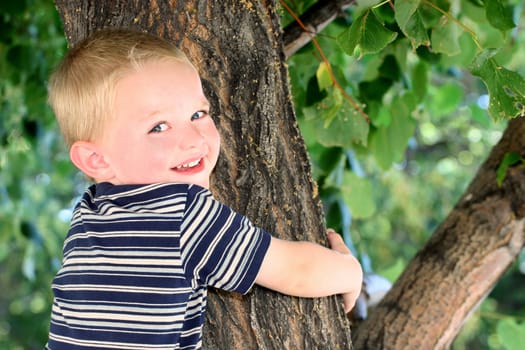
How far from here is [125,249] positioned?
1.08 metres

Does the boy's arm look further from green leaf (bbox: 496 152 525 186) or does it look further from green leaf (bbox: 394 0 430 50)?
green leaf (bbox: 496 152 525 186)

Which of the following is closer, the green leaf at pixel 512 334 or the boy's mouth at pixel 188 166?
the boy's mouth at pixel 188 166

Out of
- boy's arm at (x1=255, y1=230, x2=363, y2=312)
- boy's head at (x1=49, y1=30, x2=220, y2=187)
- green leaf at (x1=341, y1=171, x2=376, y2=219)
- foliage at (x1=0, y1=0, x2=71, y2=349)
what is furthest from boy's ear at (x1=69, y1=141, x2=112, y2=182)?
foliage at (x1=0, y1=0, x2=71, y2=349)

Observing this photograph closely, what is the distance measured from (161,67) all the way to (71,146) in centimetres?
18

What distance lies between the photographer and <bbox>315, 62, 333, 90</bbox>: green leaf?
1671 millimetres

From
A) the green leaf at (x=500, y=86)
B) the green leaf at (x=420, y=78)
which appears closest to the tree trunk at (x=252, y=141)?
the green leaf at (x=500, y=86)

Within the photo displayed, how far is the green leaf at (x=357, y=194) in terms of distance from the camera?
2.25m

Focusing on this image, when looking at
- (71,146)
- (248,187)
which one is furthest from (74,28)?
(248,187)

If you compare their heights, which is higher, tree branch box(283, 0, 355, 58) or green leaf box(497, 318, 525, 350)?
tree branch box(283, 0, 355, 58)

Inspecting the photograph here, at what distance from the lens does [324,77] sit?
168 centimetres

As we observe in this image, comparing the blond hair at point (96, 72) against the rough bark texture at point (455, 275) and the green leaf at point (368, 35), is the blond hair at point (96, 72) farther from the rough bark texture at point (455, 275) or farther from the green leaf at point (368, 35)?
the rough bark texture at point (455, 275)

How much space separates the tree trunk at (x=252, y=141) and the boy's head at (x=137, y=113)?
0.08 metres

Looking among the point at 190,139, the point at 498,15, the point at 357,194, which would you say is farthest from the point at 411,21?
the point at 357,194

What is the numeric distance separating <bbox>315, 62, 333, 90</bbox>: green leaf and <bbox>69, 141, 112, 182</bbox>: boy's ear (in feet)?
2.08
